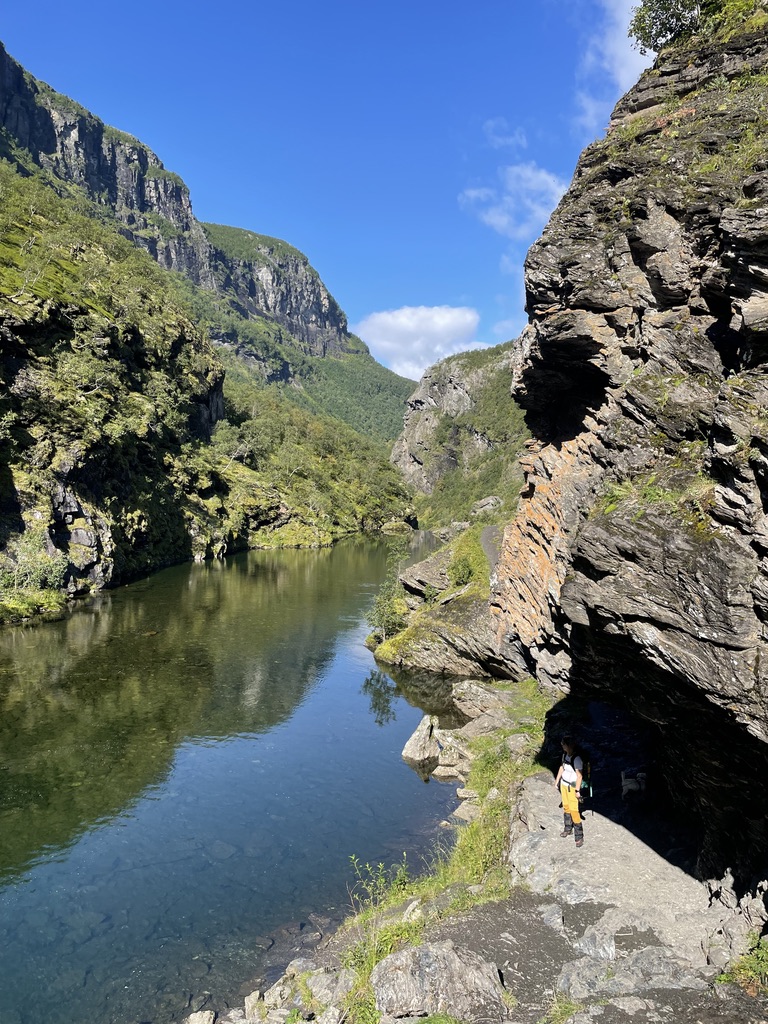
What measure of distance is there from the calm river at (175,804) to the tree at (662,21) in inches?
1509

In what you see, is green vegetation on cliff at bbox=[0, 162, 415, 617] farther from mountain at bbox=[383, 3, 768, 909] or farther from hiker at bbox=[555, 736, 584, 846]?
mountain at bbox=[383, 3, 768, 909]

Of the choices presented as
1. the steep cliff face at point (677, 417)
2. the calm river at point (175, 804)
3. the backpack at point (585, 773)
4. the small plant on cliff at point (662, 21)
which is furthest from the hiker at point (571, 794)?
the small plant on cliff at point (662, 21)

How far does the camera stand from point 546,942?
13.6 metres

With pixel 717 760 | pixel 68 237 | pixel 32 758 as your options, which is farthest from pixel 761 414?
pixel 68 237

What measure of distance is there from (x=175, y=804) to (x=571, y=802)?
16990mm

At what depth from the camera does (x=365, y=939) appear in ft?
52.0

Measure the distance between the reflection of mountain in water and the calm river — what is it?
0.13m

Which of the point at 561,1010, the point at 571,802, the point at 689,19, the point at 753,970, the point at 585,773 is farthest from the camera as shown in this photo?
the point at 689,19

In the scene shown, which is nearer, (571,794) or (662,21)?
(571,794)

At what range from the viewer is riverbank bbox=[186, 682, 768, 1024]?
11.6 metres

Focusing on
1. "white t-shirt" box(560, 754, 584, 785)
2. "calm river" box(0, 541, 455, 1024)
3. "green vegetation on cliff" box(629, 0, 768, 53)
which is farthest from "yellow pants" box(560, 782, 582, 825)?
"green vegetation on cliff" box(629, 0, 768, 53)

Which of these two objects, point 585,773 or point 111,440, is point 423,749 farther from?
point 111,440

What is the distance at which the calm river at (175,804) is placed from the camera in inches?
663

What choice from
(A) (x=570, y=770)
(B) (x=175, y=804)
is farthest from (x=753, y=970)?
(B) (x=175, y=804)
